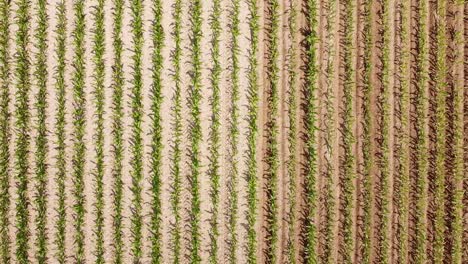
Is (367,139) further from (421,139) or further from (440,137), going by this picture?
(440,137)

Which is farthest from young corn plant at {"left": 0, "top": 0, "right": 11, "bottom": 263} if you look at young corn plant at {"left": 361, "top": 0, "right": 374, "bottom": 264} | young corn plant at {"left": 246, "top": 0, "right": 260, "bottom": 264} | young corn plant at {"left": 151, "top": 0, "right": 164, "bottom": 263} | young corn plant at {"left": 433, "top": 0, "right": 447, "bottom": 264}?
young corn plant at {"left": 433, "top": 0, "right": 447, "bottom": 264}

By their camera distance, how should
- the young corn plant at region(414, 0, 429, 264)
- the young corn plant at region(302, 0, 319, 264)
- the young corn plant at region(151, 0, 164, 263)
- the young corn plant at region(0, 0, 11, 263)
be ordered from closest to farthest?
the young corn plant at region(0, 0, 11, 263), the young corn plant at region(151, 0, 164, 263), the young corn plant at region(302, 0, 319, 264), the young corn plant at region(414, 0, 429, 264)


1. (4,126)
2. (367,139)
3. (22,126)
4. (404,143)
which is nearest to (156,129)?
(22,126)

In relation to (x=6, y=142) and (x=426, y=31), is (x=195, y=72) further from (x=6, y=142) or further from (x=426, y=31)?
(x=426, y=31)

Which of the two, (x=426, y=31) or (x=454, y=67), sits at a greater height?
(x=426, y=31)

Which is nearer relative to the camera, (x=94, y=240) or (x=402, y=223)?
(x=94, y=240)

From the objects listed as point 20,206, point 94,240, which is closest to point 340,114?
point 94,240

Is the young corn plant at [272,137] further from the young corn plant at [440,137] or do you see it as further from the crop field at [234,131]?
the young corn plant at [440,137]

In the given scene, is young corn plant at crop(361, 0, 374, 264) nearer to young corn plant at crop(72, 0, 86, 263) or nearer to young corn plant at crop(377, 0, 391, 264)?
young corn plant at crop(377, 0, 391, 264)
